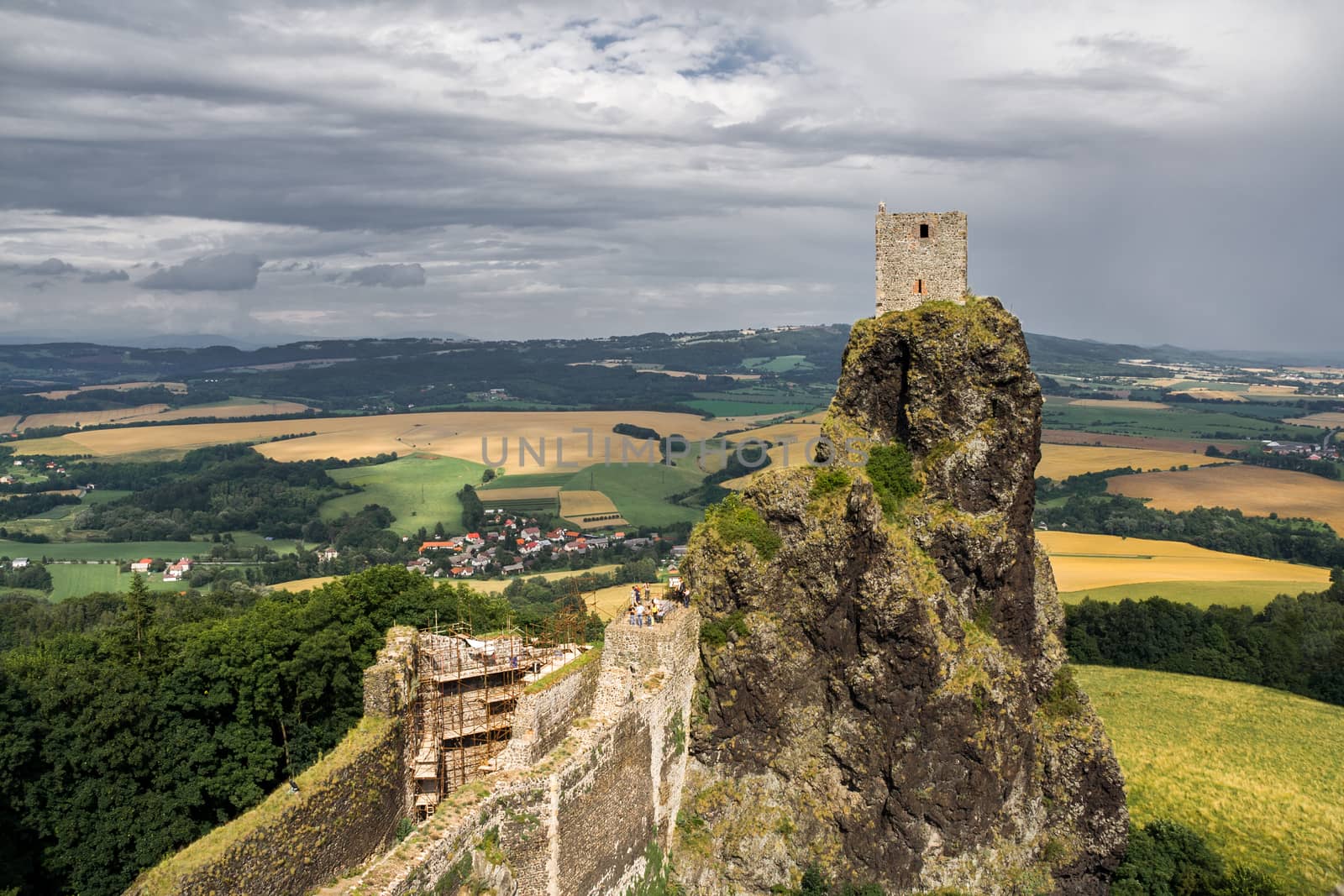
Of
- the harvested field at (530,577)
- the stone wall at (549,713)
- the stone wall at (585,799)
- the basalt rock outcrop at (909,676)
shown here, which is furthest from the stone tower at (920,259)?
the harvested field at (530,577)

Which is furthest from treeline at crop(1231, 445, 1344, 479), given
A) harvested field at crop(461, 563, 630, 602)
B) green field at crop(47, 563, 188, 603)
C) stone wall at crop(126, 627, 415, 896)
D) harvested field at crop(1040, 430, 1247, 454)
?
green field at crop(47, 563, 188, 603)

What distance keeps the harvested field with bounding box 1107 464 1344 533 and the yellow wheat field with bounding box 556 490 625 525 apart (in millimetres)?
66230

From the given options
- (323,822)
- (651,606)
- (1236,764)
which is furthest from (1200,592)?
(323,822)

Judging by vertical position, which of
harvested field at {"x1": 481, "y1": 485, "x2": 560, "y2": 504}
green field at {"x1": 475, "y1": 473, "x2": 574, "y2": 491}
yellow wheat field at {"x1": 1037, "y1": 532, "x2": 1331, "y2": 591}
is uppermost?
green field at {"x1": 475, "y1": 473, "x2": 574, "y2": 491}

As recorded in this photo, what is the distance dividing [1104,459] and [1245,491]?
92.0 feet

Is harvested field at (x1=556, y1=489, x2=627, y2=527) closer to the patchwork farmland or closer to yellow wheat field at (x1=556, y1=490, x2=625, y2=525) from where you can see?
yellow wheat field at (x1=556, y1=490, x2=625, y2=525)

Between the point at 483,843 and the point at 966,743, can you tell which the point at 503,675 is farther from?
the point at 966,743

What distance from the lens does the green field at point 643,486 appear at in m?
116

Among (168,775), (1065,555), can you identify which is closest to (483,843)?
(168,775)

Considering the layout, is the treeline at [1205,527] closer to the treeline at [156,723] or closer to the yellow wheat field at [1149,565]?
the yellow wheat field at [1149,565]

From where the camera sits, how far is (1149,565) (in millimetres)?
86000

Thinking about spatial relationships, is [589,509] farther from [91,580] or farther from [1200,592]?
[1200,592]

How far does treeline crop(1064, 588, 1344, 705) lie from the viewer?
59.7 metres

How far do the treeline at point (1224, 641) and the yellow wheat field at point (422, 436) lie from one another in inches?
3397
